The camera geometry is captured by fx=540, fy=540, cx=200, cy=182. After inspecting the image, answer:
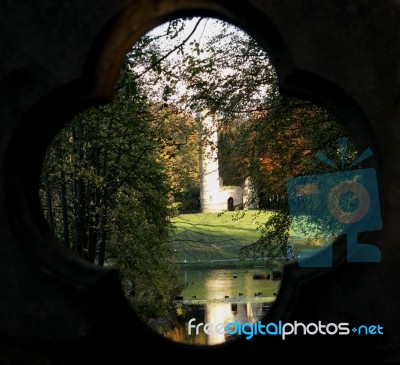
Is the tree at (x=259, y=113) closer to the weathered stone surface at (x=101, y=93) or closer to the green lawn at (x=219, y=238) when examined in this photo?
the weathered stone surface at (x=101, y=93)

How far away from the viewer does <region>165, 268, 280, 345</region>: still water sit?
14102 mm

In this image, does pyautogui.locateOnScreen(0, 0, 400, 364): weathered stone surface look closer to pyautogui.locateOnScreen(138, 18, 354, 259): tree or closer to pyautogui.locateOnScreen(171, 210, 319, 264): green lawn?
pyautogui.locateOnScreen(138, 18, 354, 259): tree

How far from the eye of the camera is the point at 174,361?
3.07 m

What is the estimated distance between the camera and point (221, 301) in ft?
57.0

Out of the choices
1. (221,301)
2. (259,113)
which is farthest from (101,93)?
(221,301)

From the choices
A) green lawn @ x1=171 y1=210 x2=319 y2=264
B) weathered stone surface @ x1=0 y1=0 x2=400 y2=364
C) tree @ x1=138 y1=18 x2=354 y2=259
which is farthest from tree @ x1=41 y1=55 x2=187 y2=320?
green lawn @ x1=171 y1=210 x2=319 y2=264

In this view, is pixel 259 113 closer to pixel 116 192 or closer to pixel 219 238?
pixel 116 192

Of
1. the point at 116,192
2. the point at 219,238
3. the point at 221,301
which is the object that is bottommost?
the point at 221,301

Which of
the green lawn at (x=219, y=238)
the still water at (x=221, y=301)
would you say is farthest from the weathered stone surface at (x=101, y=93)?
the green lawn at (x=219, y=238)

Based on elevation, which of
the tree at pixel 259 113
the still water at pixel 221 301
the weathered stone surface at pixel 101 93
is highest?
the tree at pixel 259 113

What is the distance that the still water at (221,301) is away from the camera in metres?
14.1

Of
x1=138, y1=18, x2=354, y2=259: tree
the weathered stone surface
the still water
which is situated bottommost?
the still water

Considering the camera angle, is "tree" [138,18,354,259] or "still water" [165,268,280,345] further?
"still water" [165,268,280,345]

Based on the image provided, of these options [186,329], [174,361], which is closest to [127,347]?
[174,361]
